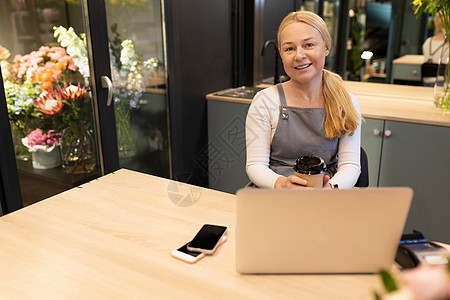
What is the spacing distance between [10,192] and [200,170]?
54.1 inches

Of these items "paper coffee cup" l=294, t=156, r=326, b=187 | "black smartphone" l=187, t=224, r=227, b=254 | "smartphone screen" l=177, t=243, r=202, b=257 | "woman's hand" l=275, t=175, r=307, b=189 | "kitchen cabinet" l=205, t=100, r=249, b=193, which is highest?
"paper coffee cup" l=294, t=156, r=326, b=187

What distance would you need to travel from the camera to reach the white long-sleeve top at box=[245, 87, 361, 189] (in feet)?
5.24

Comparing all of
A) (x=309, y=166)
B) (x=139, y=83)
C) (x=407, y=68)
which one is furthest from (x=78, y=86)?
(x=407, y=68)

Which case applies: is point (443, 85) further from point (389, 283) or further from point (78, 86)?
point (389, 283)

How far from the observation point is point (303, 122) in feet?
5.46

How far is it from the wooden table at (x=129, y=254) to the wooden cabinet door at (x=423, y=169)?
130cm

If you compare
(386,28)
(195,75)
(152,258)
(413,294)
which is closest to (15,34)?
(195,75)

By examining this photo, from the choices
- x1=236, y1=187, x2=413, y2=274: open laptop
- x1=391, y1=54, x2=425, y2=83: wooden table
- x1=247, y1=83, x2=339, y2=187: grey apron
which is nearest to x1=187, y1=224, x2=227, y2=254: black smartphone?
x1=236, y1=187, x2=413, y2=274: open laptop

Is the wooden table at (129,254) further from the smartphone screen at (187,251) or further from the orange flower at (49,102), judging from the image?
the orange flower at (49,102)

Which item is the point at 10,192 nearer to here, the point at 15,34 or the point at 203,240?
the point at 15,34

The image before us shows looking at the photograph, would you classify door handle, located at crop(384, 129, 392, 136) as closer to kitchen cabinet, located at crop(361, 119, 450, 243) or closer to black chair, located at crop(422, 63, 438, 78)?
kitchen cabinet, located at crop(361, 119, 450, 243)

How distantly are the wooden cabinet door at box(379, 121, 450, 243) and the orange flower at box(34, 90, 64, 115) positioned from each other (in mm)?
1750

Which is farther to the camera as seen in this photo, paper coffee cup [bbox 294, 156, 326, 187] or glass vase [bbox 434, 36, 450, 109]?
glass vase [bbox 434, 36, 450, 109]

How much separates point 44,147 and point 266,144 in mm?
1201
